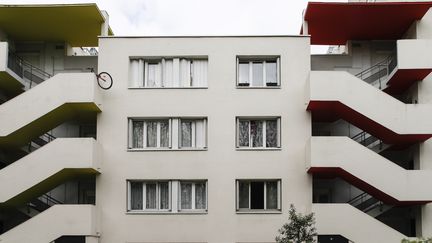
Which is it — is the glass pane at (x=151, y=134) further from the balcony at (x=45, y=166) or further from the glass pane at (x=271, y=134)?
the glass pane at (x=271, y=134)

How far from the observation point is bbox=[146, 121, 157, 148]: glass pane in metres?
32.2

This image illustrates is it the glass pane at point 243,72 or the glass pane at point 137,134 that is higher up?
the glass pane at point 243,72

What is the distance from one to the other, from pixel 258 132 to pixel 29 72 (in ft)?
41.0

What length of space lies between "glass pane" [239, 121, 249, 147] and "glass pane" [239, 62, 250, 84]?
210 centimetres

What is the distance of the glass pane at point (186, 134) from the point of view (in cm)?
3216

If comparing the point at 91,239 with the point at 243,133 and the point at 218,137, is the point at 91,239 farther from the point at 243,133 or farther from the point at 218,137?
the point at 243,133

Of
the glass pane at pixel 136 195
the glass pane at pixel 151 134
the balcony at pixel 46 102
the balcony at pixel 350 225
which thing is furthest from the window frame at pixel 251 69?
the balcony at pixel 46 102

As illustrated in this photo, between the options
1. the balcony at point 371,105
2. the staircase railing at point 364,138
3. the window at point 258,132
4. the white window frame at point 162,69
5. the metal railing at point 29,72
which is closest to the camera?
the balcony at point 371,105

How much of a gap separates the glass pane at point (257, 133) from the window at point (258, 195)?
6.08 feet

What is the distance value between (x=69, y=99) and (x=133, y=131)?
363 cm

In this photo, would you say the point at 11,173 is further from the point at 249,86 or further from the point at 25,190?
the point at 249,86

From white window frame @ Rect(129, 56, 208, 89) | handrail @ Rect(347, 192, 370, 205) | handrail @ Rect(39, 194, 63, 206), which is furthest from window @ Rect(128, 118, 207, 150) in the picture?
handrail @ Rect(347, 192, 370, 205)

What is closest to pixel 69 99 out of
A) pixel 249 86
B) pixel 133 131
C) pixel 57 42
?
pixel 133 131

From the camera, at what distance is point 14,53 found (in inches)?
1382
